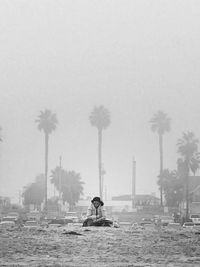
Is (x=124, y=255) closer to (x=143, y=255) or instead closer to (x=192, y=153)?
(x=143, y=255)

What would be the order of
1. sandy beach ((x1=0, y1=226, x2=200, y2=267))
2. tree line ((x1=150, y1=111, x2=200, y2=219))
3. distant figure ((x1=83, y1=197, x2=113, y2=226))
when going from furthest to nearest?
tree line ((x1=150, y1=111, x2=200, y2=219)) → distant figure ((x1=83, y1=197, x2=113, y2=226)) → sandy beach ((x1=0, y1=226, x2=200, y2=267))

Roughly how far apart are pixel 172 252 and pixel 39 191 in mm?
139387

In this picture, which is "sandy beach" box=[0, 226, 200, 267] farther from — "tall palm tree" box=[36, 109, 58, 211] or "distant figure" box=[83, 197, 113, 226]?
"tall palm tree" box=[36, 109, 58, 211]

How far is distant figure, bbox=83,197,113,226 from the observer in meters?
18.5

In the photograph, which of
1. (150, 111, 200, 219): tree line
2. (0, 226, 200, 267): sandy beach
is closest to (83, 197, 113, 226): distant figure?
(0, 226, 200, 267): sandy beach

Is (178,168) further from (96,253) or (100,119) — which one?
(96,253)

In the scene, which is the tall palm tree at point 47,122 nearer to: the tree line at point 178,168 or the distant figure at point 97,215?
the tree line at point 178,168

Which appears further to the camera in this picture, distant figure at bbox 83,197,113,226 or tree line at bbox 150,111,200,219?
tree line at bbox 150,111,200,219

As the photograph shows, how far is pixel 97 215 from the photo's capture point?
61.5ft

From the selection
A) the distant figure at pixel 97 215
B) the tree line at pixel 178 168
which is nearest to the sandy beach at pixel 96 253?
the distant figure at pixel 97 215

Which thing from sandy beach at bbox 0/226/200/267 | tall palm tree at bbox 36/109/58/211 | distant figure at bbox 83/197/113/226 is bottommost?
sandy beach at bbox 0/226/200/267

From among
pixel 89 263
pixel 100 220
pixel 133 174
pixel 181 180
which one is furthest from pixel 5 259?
pixel 133 174

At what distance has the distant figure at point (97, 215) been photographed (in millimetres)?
18547

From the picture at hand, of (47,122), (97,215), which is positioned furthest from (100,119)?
(97,215)
